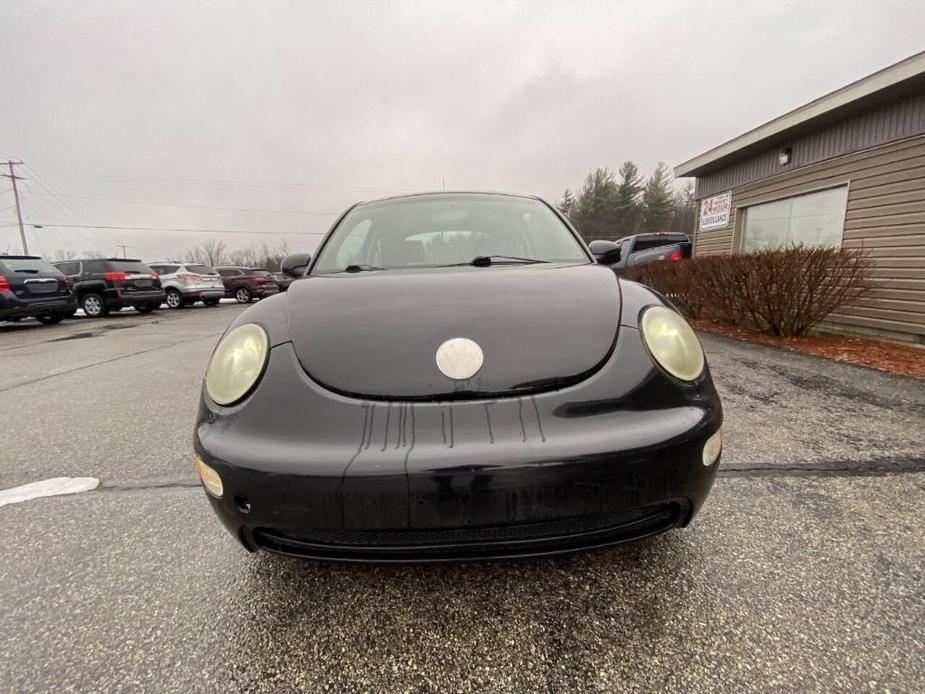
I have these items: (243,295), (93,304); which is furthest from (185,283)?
(243,295)

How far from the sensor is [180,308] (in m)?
16.1

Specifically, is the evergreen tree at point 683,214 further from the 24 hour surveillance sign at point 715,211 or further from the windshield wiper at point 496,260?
the windshield wiper at point 496,260

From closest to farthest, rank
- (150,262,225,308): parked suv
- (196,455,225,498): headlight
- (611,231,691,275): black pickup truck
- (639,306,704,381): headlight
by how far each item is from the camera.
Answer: (196,455,225,498): headlight → (639,306,704,381): headlight → (611,231,691,275): black pickup truck → (150,262,225,308): parked suv

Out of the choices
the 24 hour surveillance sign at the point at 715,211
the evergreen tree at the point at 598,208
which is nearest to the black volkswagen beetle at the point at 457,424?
the 24 hour surveillance sign at the point at 715,211

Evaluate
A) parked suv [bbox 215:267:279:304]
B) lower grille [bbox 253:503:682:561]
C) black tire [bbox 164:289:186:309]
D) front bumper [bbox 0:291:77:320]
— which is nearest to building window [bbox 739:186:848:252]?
lower grille [bbox 253:503:682:561]

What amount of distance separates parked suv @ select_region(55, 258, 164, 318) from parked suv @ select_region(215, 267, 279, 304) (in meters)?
7.35

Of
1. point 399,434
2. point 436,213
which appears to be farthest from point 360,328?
point 436,213

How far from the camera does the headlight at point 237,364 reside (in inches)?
48.9

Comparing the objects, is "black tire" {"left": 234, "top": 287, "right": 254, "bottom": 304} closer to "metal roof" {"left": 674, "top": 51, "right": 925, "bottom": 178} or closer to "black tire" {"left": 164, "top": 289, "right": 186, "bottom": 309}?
"black tire" {"left": 164, "top": 289, "right": 186, "bottom": 309}

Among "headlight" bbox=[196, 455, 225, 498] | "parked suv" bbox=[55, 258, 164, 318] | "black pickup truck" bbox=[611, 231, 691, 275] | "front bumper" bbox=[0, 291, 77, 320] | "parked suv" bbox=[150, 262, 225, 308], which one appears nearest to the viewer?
"headlight" bbox=[196, 455, 225, 498]

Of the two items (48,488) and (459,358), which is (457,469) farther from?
(48,488)

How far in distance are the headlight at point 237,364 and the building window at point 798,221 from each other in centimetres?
782

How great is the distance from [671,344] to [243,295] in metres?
21.6

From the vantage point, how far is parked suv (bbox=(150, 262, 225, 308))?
15711mm
